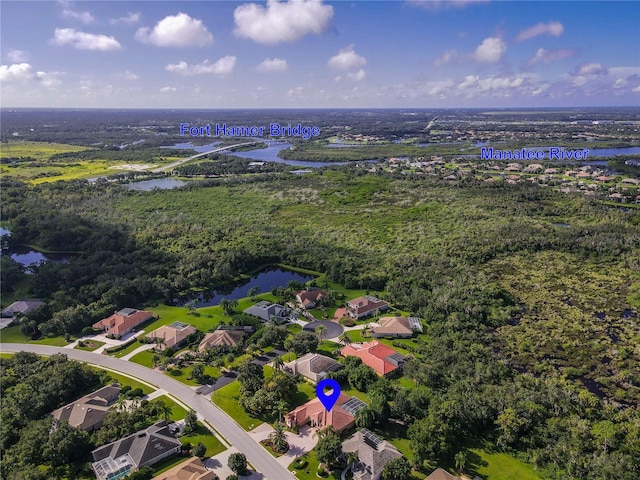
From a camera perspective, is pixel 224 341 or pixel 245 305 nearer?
pixel 224 341

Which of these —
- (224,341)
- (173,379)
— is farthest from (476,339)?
(173,379)

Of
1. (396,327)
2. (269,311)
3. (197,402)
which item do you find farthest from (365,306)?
(197,402)

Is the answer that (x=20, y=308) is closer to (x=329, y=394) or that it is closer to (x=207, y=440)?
(x=207, y=440)

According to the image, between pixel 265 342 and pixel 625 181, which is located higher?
pixel 625 181

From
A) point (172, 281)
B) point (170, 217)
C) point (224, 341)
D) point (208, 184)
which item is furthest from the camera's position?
point (208, 184)

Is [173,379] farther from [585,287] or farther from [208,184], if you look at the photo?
[208,184]

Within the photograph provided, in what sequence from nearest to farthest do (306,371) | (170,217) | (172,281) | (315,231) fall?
(306,371), (172,281), (315,231), (170,217)

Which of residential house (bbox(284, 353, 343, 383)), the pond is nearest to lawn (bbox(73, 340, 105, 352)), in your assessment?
the pond
